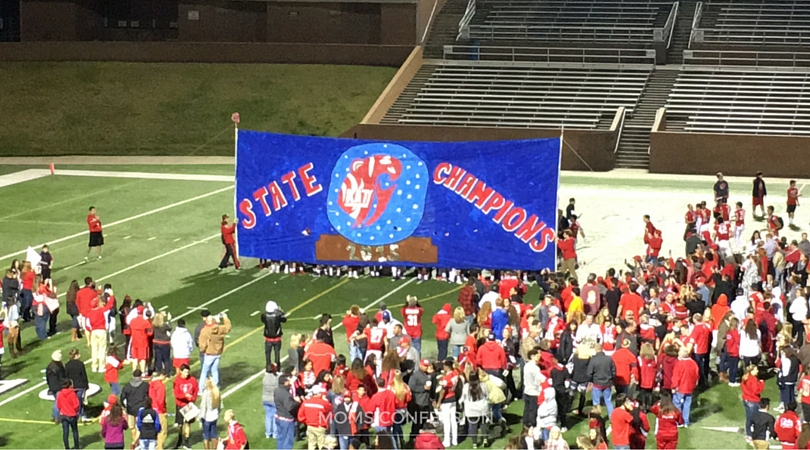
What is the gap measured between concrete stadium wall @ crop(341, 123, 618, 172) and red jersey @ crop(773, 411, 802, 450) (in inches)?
1146

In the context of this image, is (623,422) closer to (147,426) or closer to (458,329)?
(458,329)

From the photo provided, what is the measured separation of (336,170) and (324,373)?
11087 mm

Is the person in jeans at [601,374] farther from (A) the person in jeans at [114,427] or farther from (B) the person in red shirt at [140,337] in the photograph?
(B) the person in red shirt at [140,337]

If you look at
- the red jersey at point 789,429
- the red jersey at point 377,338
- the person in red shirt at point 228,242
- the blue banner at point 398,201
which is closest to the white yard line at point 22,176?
the person in red shirt at point 228,242

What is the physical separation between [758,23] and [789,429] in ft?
134

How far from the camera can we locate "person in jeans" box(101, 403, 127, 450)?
1605cm

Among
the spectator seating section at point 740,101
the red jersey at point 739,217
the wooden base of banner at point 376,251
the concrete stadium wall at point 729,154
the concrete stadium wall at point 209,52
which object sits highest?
the concrete stadium wall at point 209,52

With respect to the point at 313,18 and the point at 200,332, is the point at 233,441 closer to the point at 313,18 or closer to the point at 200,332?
the point at 200,332

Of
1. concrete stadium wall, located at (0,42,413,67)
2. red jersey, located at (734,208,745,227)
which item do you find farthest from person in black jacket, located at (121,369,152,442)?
concrete stadium wall, located at (0,42,413,67)

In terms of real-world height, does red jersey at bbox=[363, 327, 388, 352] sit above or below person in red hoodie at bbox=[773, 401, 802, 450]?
above

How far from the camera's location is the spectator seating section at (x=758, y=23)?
5134 centimetres

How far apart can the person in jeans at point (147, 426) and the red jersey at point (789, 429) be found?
8.38 meters

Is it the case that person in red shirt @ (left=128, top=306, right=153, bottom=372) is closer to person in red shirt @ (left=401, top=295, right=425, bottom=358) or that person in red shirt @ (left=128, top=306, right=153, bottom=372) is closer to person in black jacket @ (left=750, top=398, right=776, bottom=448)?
person in red shirt @ (left=401, top=295, right=425, bottom=358)

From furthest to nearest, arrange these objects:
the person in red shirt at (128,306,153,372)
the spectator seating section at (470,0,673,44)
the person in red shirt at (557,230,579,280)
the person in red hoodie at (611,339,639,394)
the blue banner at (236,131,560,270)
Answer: the spectator seating section at (470,0,673,44) < the person in red shirt at (557,230,579,280) < the blue banner at (236,131,560,270) < the person in red shirt at (128,306,153,372) < the person in red hoodie at (611,339,639,394)
